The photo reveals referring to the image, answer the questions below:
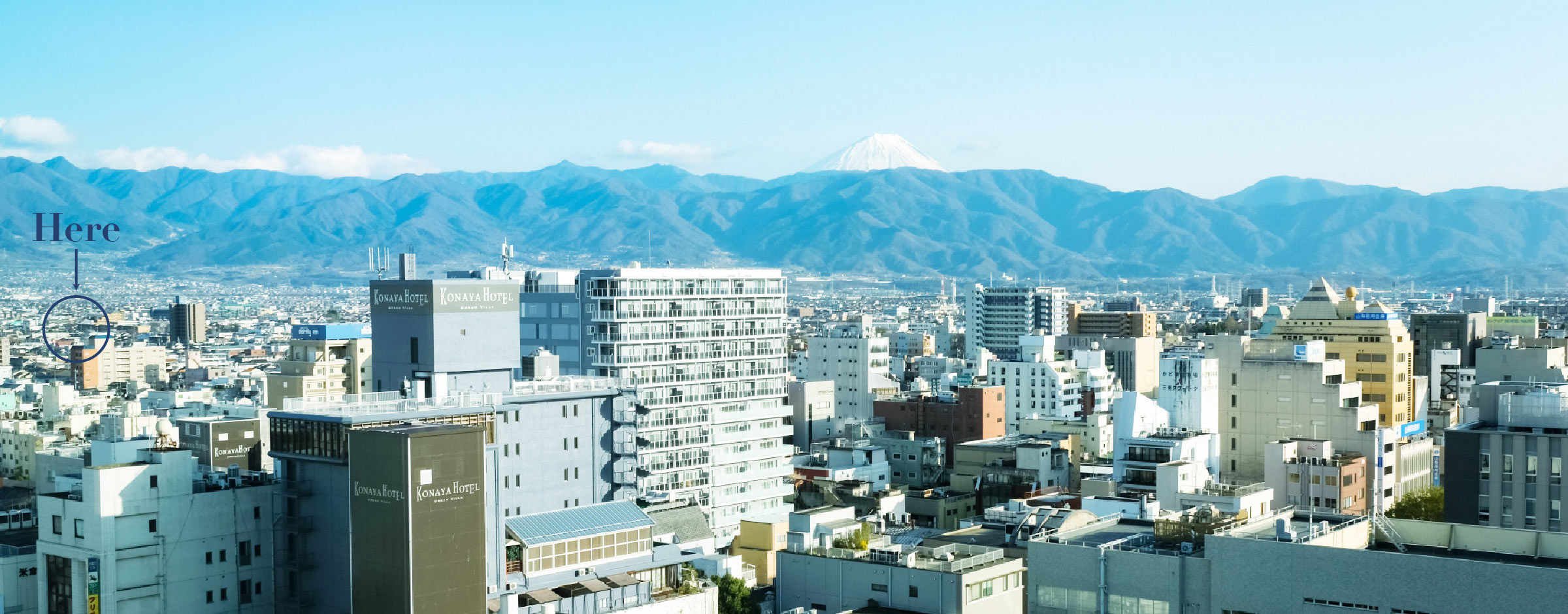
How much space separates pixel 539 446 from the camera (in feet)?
129

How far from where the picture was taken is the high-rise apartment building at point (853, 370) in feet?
313

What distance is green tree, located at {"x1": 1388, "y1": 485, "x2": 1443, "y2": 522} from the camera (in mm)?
49781

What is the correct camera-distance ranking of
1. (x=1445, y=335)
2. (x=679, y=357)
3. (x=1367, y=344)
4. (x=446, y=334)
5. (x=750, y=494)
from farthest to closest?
(x=1445, y=335) < (x=1367, y=344) < (x=750, y=494) < (x=679, y=357) < (x=446, y=334)

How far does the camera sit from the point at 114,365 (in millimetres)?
128875

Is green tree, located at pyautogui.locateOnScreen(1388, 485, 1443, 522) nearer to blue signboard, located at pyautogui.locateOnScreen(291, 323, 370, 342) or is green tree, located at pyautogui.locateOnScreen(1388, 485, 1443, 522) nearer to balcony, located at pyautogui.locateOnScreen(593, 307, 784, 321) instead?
balcony, located at pyautogui.locateOnScreen(593, 307, 784, 321)

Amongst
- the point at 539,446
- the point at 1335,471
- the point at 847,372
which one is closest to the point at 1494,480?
the point at 1335,471

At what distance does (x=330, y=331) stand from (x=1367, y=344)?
52.8 m

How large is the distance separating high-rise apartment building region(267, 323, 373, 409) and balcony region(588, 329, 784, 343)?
2494 cm

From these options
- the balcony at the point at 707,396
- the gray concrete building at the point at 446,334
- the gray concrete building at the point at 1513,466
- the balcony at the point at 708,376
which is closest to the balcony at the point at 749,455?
the balcony at the point at 707,396

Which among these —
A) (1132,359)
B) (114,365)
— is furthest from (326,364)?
(1132,359)

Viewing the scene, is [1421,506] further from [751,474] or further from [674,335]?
[674,335]

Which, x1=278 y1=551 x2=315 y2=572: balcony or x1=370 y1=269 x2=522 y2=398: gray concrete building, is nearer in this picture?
x1=278 y1=551 x2=315 y2=572: balcony

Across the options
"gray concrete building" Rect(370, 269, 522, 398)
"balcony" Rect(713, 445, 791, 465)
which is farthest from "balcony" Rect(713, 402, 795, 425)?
"gray concrete building" Rect(370, 269, 522, 398)

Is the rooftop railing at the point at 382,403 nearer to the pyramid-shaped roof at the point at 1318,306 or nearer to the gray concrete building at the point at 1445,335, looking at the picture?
the pyramid-shaped roof at the point at 1318,306
